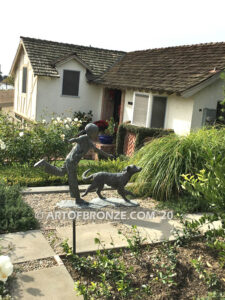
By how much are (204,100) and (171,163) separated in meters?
5.50

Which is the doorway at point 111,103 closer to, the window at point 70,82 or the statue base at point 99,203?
the window at point 70,82

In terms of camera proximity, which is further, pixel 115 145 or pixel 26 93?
pixel 26 93

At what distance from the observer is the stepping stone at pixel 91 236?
4.32 metres

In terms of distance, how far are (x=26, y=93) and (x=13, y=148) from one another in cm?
1031

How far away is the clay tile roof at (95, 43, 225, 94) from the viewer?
11.4 m

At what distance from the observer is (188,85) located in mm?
11047

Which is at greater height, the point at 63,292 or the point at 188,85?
the point at 188,85

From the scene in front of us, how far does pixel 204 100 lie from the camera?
11375 mm

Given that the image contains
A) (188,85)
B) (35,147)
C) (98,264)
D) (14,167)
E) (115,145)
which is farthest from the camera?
(115,145)

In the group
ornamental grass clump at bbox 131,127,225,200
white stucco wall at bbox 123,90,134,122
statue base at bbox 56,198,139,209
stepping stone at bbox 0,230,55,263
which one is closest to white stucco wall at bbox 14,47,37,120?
white stucco wall at bbox 123,90,134,122

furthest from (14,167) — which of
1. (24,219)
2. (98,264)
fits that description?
(98,264)

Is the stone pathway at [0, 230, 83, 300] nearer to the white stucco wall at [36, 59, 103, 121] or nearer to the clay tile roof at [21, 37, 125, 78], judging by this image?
the white stucco wall at [36, 59, 103, 121]

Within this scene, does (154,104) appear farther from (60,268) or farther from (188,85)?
(60,268)

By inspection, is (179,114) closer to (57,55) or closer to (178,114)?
(178,114)
